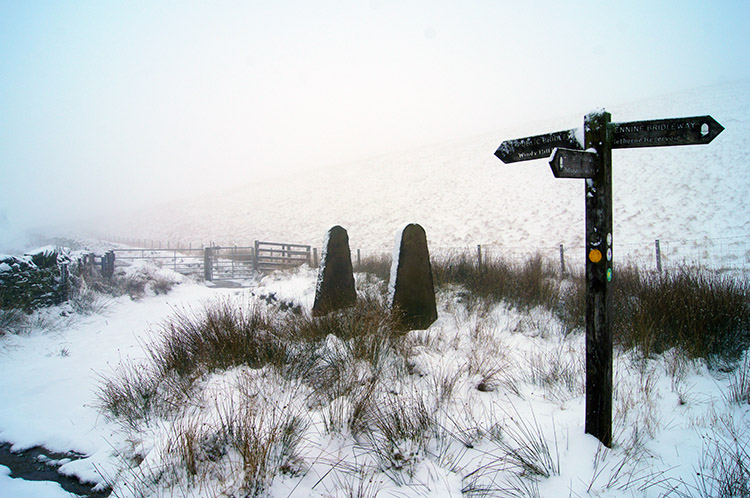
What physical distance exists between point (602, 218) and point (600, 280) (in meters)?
0.40

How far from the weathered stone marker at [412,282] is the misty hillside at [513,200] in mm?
11019

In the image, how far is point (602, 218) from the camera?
2.35 m

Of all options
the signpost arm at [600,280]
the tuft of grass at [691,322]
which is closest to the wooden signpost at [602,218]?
the signpost arm at [600,280]

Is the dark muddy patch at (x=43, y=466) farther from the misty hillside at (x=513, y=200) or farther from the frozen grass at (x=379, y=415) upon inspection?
the misty hillside at (x=513, y=200)

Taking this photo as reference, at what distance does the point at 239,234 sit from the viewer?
34.5 meters

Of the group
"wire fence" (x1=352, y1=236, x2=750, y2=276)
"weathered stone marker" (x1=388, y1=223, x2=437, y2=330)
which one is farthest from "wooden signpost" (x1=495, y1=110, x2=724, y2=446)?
"wire fence" (x1=352, y1=236, x2=750, y2=276)

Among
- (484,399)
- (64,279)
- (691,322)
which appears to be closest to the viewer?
(484,399)

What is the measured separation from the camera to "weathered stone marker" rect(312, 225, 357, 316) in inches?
252

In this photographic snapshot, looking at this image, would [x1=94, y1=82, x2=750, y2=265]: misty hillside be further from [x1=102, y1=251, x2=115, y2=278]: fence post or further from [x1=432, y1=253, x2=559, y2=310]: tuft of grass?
[x1=102, y1=251, x2=115, y2=278]: fence post

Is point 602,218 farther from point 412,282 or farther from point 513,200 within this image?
point 513,200

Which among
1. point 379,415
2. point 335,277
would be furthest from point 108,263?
point 379,415

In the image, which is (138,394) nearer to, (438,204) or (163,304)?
(163,304)

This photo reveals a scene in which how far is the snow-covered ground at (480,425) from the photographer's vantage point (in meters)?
2.14

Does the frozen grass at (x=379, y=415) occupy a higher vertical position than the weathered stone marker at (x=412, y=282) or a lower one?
lower
